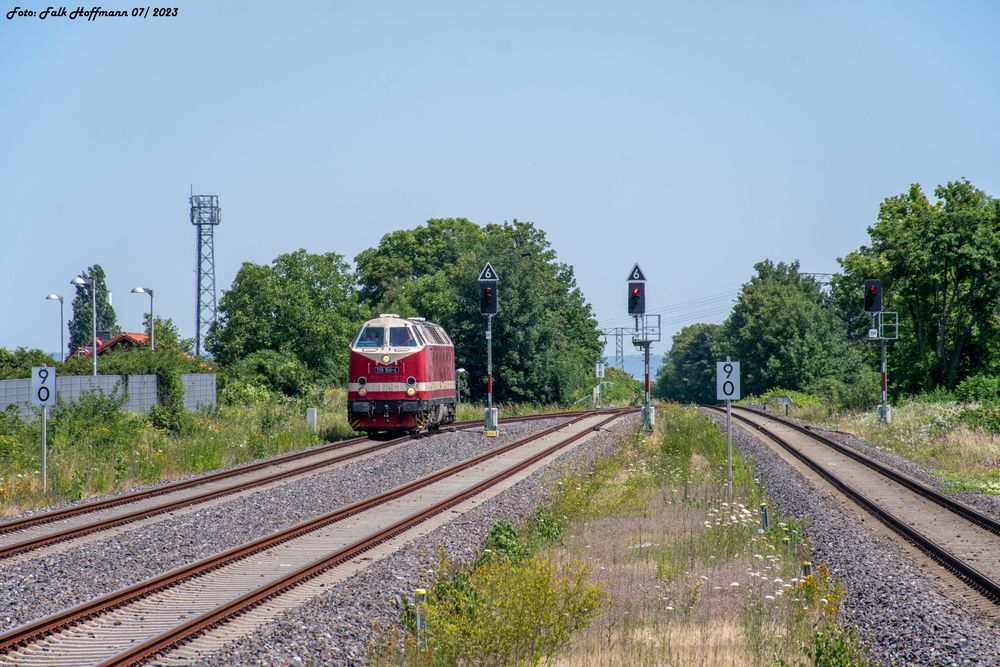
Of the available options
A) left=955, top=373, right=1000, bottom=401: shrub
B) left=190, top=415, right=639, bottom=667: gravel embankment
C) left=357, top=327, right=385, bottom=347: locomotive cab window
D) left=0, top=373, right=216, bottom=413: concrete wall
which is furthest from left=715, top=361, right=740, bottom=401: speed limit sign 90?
left=955, top=373, right=1000, bottom=401: shrub

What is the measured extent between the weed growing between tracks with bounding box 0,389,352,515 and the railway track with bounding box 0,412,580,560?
1.24 m

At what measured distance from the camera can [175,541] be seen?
14.8 metres

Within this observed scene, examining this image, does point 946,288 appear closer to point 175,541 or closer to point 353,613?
point 175,541

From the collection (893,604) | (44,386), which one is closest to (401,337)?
(44,386)

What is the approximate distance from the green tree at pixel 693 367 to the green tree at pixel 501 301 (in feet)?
100.0

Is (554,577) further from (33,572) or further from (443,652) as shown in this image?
(33,572)

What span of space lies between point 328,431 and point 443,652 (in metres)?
25.5

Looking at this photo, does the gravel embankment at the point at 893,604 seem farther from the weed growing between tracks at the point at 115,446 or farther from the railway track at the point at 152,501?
the weed growing between tracks at the point at 115,446

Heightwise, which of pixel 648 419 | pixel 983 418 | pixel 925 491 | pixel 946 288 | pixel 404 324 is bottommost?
pixel 925 491

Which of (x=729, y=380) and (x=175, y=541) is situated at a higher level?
(x=729, y=380)

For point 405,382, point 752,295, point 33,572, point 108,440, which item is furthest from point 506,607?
point 752,295

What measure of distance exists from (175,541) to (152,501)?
191 inches

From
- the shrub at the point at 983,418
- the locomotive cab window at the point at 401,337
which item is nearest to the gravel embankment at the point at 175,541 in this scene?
the locomotive cab window at the point at 401,337

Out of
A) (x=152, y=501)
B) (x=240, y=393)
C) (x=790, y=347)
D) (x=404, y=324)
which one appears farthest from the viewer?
(x=790, y=347)
